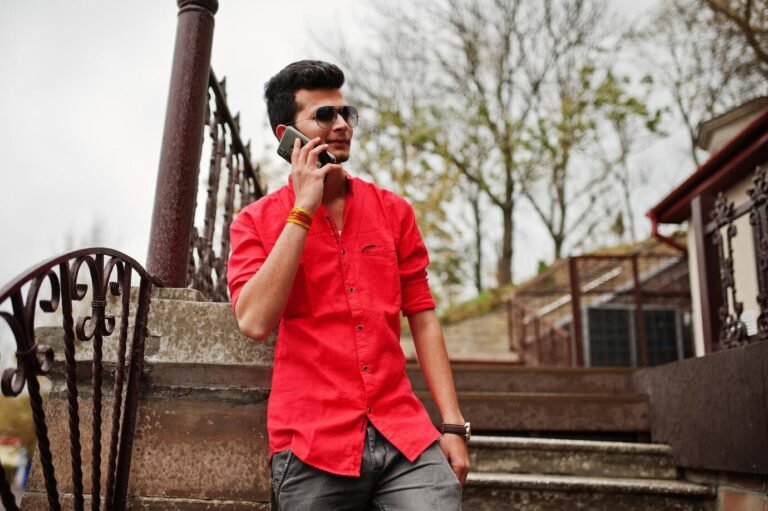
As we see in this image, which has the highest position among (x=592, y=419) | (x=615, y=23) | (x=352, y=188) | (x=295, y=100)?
(x=615, y=23)

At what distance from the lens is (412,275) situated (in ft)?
6.91

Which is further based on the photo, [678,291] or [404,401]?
[678,291]

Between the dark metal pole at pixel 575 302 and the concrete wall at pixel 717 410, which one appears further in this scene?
the dark metal pole at pixel 575 302

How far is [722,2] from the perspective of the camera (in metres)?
12.9

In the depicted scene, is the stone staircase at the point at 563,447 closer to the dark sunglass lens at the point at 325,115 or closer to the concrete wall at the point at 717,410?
the concrete wall at the point at 717,410

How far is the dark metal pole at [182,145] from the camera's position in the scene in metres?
2.71

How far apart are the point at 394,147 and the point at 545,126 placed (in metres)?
4.77

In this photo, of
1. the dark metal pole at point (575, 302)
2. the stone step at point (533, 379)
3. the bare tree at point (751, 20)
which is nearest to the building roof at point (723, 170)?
the dark metal pole at point (575, 302)

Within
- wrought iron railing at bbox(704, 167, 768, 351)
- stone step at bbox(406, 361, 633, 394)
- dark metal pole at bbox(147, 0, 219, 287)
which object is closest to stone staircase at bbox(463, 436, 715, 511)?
wrought iron railing at bbox(704, 167, 768, 351)

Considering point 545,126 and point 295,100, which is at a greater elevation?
point 545,126

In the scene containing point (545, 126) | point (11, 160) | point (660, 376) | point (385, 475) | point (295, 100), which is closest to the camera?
point (385, 475)

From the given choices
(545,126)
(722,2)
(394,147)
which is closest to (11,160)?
(394,147)

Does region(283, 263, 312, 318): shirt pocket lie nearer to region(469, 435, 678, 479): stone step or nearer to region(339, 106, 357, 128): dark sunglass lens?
region(339, 106, 357, 128): dark sunglass lens

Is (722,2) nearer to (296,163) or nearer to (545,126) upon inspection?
(545,126)
